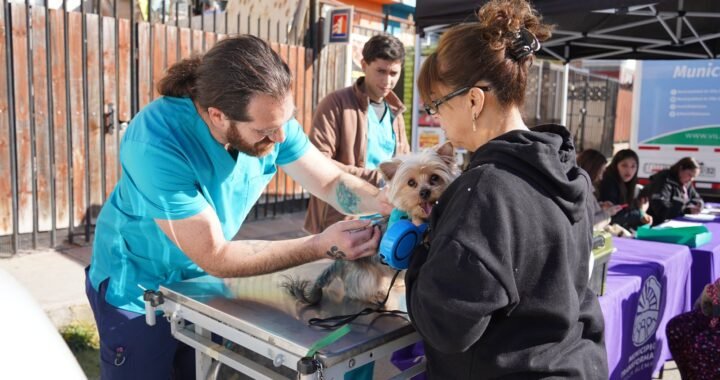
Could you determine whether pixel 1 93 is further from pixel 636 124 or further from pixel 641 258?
pixel 636 124

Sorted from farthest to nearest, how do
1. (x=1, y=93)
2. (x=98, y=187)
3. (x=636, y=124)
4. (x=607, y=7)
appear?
(x=636, y=124), (x=98, y=187), (x=1, y=93), (x=607, y=7)

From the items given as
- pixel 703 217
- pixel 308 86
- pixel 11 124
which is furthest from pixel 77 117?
pixel 703 217

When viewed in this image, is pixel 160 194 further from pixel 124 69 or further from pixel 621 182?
pixel 621 182

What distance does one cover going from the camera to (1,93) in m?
5.52

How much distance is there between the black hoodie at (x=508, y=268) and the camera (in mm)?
1310

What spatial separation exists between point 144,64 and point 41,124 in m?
Result: 1.30

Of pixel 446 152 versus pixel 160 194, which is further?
pixel 446 152

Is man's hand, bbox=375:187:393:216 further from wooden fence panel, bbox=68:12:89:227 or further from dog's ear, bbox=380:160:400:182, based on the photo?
wooden fence panel, bbox=68:12:89:227

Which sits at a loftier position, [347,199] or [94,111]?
[94,111]

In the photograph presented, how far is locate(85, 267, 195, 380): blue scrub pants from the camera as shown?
2.19m

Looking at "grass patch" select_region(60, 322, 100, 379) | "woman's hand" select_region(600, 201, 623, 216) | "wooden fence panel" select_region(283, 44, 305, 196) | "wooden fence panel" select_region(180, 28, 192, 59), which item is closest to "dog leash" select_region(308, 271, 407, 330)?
"grass patch" select_region(60, 322, 100, 379)

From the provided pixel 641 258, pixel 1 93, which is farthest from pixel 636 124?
pixel 1 93

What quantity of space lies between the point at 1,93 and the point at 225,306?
4.80 meters

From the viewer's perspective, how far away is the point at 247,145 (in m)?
2.18
